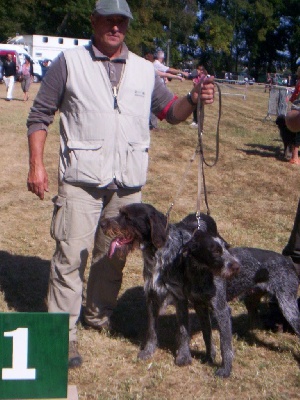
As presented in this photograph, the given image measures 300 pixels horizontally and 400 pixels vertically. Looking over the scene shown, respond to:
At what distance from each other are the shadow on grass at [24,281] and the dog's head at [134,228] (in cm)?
140

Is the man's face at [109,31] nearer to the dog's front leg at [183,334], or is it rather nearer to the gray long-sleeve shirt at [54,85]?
the gray long-sleeve shirt at [54,85]

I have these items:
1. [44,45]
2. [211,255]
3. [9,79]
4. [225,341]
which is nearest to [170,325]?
[225,341]

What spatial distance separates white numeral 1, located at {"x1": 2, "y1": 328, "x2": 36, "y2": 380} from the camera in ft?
9.08

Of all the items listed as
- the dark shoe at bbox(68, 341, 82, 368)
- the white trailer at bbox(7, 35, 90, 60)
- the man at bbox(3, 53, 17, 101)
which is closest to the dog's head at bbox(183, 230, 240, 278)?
the dark shoe at bbox(68, 341, 82, 368)

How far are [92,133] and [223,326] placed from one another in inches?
54.7

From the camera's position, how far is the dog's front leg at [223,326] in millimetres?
3938

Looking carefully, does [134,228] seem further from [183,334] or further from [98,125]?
[183,334]

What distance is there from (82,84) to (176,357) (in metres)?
1.79

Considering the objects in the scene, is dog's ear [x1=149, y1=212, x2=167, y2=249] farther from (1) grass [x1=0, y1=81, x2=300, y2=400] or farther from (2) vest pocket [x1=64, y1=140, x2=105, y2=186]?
(1) grass [x1=0, y1=81, x2=300, y2=400]

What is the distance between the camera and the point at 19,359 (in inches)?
110

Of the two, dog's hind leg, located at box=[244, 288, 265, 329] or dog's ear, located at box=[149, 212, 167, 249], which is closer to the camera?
dog's ear, located at box=[149, 212, 167, 249]

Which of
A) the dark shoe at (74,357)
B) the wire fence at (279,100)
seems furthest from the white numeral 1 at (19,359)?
the wire fence at (279,100)

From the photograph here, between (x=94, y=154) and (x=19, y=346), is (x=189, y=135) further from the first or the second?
(x=19, y=346)

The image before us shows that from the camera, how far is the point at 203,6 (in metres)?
71.0
